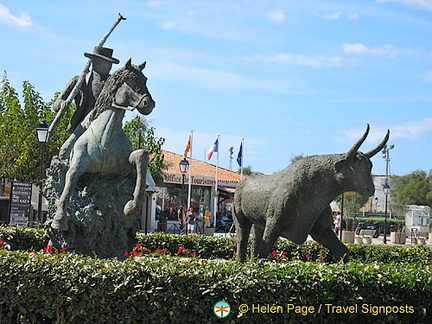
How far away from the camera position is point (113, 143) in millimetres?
7973

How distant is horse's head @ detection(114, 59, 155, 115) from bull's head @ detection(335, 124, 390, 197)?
8.78ft

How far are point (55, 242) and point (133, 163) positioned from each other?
163cm

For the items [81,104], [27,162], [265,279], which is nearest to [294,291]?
[265,279]

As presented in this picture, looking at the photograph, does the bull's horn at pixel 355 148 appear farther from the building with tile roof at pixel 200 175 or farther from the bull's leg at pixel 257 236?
the building with tile roof at pixel 200 175

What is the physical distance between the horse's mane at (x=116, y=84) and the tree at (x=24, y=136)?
1471 centimetres

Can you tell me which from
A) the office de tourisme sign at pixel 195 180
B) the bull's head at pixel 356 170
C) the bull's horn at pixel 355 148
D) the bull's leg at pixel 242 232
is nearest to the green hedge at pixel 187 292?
the bull's head at pixel 356 170

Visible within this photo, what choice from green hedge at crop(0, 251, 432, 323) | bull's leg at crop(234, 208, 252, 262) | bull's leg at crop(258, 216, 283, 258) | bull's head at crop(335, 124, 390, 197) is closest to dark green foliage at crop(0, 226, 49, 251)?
bull's leg at crop(234, 208, 252, 262)

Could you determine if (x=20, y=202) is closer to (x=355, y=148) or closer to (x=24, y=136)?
(x=24, y=136)

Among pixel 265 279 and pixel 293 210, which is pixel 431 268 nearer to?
pixel 293 210

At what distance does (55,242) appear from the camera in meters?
8.17

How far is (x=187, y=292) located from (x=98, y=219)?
273cm

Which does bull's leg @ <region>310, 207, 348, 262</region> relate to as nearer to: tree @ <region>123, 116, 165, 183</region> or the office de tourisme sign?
tree @ <region>123, 116, 165, 183</region>

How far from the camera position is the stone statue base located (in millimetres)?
7938

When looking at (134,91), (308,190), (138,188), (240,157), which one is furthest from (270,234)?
(240,157)
